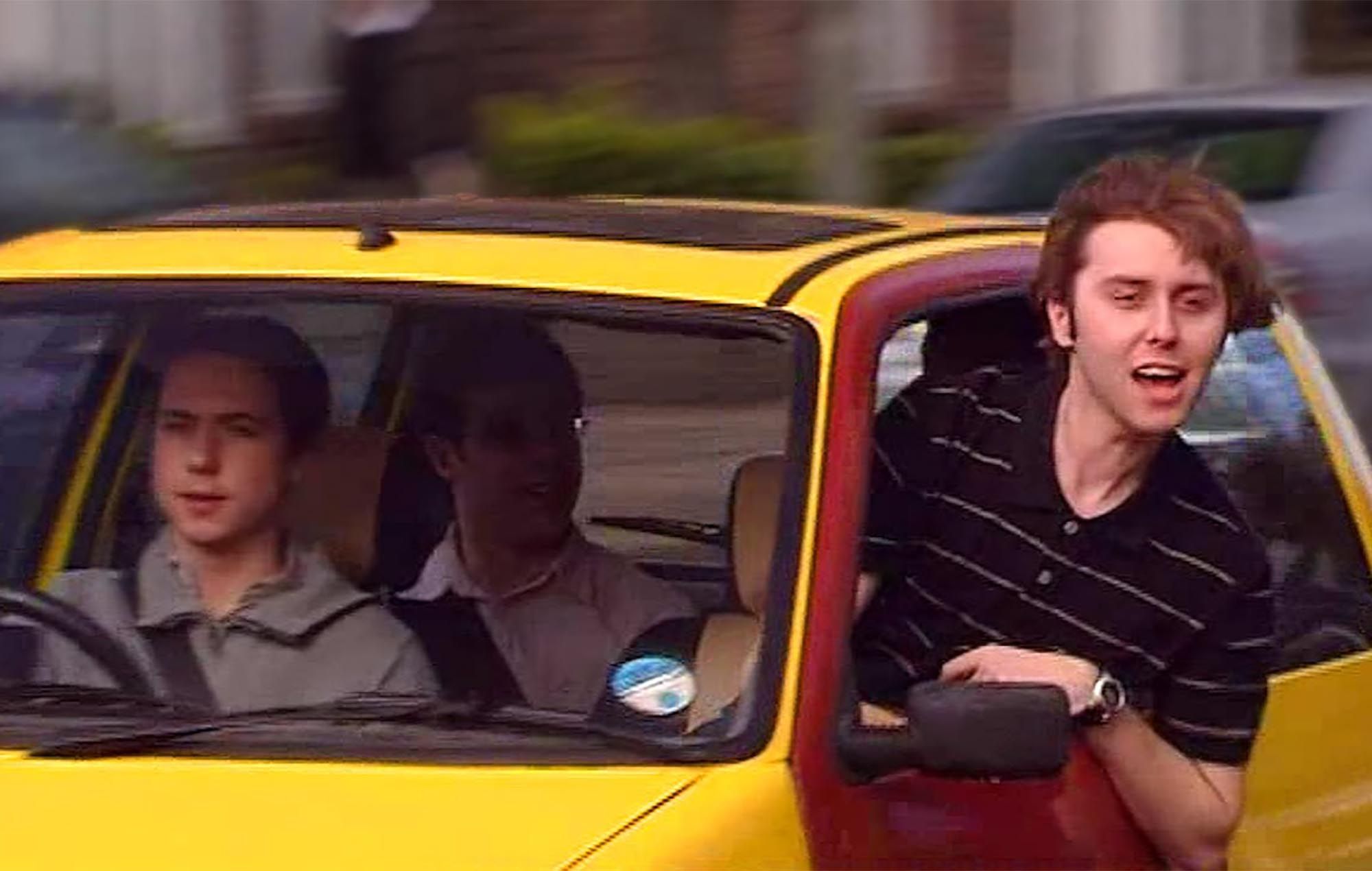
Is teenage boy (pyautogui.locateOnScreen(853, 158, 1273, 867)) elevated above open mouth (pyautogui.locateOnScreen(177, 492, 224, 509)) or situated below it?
below

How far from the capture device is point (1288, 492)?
5379 mm

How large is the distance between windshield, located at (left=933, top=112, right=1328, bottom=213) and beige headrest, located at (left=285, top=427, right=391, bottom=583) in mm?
7890

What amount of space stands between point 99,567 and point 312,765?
745 mm

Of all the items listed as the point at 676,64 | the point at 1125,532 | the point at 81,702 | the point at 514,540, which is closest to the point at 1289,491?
the point at 1125,532

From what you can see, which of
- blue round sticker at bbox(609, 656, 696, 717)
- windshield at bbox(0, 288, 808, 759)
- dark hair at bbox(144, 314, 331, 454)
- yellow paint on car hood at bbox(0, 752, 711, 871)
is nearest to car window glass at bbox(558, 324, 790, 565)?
windshield at bbox(0, 288, 808, 759)

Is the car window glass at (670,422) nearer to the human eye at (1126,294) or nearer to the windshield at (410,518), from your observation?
the windshield at (410,518)

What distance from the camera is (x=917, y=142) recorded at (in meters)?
19.1

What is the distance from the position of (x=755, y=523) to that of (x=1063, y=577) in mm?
370

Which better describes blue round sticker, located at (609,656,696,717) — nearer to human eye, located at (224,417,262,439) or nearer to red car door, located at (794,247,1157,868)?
red car door, located at (794,247,1157,868)

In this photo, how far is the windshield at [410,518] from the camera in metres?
4.39

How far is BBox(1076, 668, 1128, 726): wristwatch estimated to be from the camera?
430 centimetres

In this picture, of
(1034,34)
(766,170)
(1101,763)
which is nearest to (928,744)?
(1101,763)

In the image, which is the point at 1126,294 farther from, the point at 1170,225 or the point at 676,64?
the point at 676,64

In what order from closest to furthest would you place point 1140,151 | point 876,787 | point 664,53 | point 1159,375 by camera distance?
point 876,787 → point 1159,375 → point 1140,151 → point 664,53
